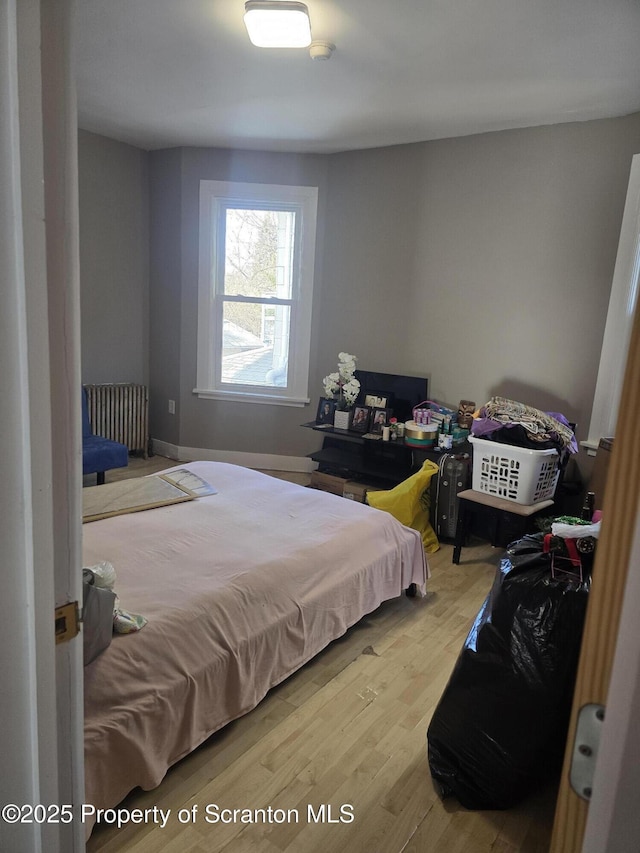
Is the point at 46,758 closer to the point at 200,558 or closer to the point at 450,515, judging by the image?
the point at 200,558

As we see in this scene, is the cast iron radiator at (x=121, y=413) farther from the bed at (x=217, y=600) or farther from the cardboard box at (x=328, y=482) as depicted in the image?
the bed at (x=217, y=600)

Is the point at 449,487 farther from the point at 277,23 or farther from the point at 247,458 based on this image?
the point at 277,23

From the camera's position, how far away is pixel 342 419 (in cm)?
432

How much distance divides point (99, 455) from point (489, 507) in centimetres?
258

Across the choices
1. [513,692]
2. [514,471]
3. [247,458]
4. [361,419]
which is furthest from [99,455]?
[513,692]

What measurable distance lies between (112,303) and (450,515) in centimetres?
323

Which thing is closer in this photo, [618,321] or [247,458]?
[618,321]

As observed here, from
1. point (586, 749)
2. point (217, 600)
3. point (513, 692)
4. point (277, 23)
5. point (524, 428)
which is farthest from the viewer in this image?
point (524, 428)

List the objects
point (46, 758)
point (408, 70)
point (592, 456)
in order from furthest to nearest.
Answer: point (592, 456)
point (408, 70)
point (46, 758)

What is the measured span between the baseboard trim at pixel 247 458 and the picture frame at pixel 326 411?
1.75 ft

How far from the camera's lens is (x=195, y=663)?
179cm

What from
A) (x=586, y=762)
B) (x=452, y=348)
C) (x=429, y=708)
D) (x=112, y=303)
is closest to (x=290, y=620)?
(x=429, y=708)

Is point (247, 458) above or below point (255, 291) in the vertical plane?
below

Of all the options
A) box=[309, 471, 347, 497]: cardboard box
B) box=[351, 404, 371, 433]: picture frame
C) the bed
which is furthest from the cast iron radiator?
the bed
